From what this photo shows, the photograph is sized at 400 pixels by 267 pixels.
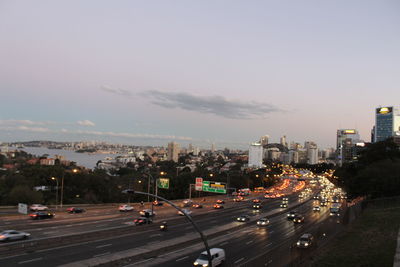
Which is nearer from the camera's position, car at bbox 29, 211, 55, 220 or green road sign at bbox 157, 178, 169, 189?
car at bbox 29, 211, 55, 220

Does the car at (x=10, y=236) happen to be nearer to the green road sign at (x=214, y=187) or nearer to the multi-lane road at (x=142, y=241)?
the multi-lane road at (x=142, y=241)

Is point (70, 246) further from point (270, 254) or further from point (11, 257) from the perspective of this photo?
point (270, 254)

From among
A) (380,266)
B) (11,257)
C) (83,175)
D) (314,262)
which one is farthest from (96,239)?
(83,175)

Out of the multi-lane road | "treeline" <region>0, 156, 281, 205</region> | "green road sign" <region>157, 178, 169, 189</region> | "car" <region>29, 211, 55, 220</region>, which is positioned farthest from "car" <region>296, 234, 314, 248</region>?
"treeline" <region>0, 156, 281, 205</region>

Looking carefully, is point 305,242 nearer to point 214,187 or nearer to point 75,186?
point 214,187

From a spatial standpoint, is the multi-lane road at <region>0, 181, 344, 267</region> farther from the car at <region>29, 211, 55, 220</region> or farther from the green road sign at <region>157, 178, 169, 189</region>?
the green road sign at <region>157, 178, 169, 189</region>

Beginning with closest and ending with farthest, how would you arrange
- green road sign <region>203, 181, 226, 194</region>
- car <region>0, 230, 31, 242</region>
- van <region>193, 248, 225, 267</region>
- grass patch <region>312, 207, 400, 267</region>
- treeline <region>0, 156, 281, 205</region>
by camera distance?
van <region>193, 248, 225, 267</region>
grass patch <region>312, 207, 400, 267</region>
car <region>0, 230, 31, 242</region>
green road sign <region>203, 181, 226, 194</region>
treeline <region>0, 156, 281, 205</region>

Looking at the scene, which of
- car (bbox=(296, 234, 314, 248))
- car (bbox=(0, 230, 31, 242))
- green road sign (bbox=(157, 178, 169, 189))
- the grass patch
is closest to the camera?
the grass patch
